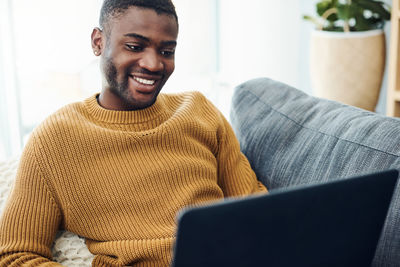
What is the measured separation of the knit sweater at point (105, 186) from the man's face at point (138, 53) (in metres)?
0.06

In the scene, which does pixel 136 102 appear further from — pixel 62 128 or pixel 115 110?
pixel 62 128

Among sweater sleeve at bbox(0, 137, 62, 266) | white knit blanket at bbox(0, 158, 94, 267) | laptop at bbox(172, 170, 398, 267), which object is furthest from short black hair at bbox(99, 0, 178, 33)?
laptop at bbox(172, 170, 398, 267)

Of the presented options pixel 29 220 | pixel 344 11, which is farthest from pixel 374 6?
pixel 29 220

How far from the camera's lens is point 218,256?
19.9 inches

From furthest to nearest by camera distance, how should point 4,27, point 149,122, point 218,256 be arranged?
1. point 4,27
2. point 149,122
3. point 218,256

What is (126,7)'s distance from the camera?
981 mm

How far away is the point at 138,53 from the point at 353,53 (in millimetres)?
1493

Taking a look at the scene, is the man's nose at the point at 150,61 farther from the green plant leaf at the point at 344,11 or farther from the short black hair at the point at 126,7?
the green plant leaf at the point at 344,11

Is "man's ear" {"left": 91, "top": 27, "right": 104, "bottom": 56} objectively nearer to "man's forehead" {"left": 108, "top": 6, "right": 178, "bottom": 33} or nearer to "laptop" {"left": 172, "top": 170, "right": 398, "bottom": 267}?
"man's forehead" {"left": 108, "top": 6, "right": 178, "bottom": 33}

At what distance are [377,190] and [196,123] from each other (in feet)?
1.90

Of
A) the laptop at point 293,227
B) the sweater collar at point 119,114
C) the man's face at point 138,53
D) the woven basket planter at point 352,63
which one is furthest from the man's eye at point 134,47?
the woven basket planter at point 352,63

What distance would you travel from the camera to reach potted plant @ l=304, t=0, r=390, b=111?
2191 millimetres

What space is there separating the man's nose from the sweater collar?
122mm

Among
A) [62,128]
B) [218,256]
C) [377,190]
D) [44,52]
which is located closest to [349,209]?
[377,190]
